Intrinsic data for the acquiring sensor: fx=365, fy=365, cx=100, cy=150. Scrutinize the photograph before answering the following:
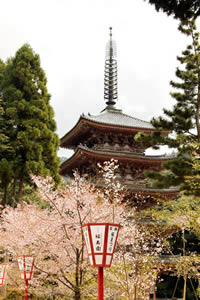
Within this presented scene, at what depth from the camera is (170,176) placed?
12.1 meters

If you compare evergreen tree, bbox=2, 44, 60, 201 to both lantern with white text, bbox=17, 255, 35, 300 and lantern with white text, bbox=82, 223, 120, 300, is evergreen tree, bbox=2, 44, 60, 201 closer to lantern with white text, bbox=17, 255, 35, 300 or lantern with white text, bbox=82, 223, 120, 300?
lantern with white text, bbox=17, 255, 35, 300

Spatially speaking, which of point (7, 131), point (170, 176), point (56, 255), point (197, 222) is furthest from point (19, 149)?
point (197, 222)

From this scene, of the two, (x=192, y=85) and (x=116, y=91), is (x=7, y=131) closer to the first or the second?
(x=192, y=85)

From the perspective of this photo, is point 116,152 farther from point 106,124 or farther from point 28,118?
point 28,118

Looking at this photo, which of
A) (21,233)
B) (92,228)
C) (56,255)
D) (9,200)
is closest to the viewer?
(92,228)

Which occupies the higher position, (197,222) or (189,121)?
(189,121)

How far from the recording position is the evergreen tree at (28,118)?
16.8 m

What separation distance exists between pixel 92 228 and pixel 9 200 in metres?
18.5

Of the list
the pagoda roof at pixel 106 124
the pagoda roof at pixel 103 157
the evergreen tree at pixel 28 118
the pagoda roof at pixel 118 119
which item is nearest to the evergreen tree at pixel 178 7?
the evergreen tree at pixel 28 118

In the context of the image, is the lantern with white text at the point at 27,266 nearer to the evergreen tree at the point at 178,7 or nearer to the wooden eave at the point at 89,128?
the evergreen tree at the point at 178,7

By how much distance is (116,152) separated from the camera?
19781 mm

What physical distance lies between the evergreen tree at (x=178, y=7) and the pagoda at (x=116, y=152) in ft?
48.8

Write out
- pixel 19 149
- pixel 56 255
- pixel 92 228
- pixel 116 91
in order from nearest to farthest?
1. pixel 92 228
2. pixel 56 255
3. pixel 19 149
4. pixel 116 91

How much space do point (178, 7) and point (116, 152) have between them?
641 inches
